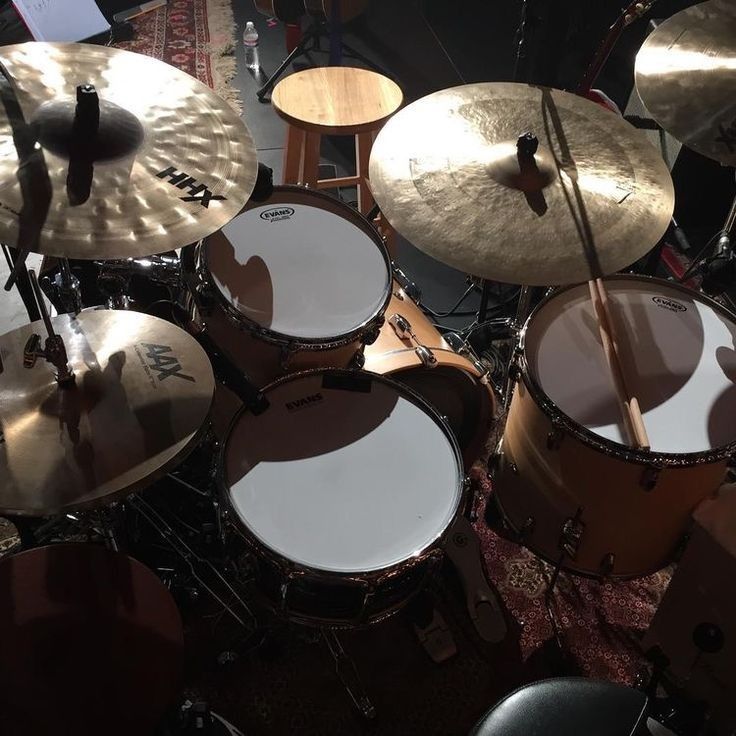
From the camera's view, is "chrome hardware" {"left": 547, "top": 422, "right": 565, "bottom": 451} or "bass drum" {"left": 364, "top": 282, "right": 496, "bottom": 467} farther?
"bass drum" {"left": 364, "top": 282, "right": 496, "bottom": 467}

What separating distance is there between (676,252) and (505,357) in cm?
98

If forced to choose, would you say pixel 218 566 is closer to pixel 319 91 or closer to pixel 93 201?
pixel 93 201

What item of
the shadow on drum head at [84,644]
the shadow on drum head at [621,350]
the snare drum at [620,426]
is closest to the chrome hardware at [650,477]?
the snare drum at [620,426]

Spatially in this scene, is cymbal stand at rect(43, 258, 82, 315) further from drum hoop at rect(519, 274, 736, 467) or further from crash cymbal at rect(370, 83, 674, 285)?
drum hoop at rect(519, 274, 736, 467)

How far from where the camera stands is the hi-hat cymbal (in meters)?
1.68

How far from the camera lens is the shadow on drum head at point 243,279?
1.62 m

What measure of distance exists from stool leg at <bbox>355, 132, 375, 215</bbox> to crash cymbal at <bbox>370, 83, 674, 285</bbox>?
80cm

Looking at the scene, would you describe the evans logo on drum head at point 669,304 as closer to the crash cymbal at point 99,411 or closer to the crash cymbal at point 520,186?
the crash cymbal at point 520,186

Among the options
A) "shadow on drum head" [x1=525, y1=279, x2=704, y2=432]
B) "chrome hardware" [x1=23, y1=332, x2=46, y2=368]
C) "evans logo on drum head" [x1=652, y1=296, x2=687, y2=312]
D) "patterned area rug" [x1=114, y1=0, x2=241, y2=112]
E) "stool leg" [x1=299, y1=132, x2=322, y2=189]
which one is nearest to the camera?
"chrome hardware" [x1=23, y1=332, x2=46, y2=368]

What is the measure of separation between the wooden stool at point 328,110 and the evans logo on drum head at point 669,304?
1.05 m

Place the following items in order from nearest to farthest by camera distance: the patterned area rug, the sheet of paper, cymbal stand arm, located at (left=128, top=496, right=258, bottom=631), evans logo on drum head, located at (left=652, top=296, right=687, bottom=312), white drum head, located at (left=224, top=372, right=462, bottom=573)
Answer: white drum head, located at (left=224, top=372, right=462, bottom=573), evans logo on drum head, located at (left=652, top=296, right=687, bottom=312), cymbal stand arm, located at (left=128, top=496, right=258, bottom=631), the sheet of paper, the patterned area rug

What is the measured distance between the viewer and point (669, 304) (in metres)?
1.71

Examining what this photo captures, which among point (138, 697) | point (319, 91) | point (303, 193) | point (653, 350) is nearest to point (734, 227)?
point (653, 350)

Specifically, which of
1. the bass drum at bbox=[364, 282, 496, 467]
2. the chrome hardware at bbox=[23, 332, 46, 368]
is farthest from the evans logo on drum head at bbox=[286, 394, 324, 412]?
the chrome hardware at bbox=[23, 332, 46, 368]
